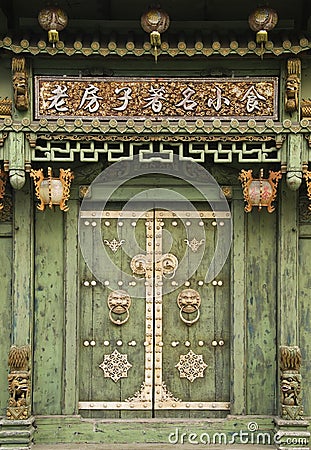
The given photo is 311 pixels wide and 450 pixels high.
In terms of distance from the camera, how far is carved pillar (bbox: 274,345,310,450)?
7.29 metres

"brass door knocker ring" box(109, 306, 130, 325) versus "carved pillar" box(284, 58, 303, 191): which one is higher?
"carved pillar" box(284, 58, 303, 191)

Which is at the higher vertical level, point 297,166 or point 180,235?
point 297,166

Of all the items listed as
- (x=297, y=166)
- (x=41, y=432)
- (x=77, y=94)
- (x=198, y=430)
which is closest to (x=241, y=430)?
(x=198, y=430)

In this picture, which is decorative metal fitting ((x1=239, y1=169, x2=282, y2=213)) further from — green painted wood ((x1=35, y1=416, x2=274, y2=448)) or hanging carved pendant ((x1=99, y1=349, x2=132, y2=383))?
green painted wood ((x1=35, y1=416, x2=274, y2=448))

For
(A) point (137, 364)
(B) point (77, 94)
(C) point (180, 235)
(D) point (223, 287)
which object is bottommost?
(A) point (137, 364)

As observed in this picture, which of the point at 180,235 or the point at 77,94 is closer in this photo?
the point at 77,94

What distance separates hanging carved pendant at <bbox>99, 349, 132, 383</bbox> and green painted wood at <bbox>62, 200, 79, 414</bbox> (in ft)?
0.90

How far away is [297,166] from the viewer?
710 centimetres

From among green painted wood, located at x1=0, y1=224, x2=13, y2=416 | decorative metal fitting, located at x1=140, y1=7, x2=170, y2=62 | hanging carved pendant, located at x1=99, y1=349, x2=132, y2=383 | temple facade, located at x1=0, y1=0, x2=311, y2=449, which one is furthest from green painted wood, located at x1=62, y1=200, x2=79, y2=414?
decorative metal fitting, located at x1=140, y1=7, x2=170, y2=62

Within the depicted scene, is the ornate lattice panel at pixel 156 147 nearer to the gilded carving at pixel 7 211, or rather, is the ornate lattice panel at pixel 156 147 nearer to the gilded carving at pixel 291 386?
the gilded carving at pixel 7 211

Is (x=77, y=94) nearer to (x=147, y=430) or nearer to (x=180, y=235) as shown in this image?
(x=180, y=235)

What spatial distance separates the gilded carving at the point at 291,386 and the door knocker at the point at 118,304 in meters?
1.51

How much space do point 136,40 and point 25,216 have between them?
6.24 feet

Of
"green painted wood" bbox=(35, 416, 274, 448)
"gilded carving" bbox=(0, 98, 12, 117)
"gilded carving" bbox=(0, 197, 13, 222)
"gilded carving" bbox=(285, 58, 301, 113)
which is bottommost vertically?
"green painted wood" bbox=(35, 416, 274, 448)
